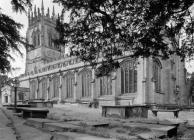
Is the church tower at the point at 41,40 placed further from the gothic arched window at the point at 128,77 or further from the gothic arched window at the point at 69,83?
the gothic arched window at the point at 128,77

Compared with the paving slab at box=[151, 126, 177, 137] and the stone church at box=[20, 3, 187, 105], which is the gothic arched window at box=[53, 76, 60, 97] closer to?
the stone church at box=[20, 3, 187, 105]

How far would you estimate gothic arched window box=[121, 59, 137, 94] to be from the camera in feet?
115

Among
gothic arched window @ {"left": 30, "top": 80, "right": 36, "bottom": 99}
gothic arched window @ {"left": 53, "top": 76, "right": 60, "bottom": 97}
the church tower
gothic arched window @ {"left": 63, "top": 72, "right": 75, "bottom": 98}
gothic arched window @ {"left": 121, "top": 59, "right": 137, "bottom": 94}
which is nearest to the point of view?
gothic arched window @ {"left": 121, "top": 59, "right": 137, "bottom": 94}

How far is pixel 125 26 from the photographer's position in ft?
26.0

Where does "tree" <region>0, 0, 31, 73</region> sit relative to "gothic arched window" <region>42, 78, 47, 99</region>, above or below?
above

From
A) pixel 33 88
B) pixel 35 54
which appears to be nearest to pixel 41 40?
pixel 35 54

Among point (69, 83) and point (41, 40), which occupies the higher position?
point (41, 40)

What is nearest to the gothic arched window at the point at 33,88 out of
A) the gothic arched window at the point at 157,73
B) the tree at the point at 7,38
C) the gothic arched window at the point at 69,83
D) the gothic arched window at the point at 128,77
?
the gothic arched window at the point at 69,83

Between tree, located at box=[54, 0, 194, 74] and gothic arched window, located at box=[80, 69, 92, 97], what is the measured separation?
110 ft

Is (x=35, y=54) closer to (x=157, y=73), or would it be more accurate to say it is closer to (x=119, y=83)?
(x=119, y=83)

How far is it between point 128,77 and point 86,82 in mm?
9658

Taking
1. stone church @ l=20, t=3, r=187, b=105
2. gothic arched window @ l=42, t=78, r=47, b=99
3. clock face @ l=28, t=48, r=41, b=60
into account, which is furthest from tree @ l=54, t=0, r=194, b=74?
clock face @ l=28, t=48, r=41, b=60

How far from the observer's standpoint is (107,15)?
24.6ft

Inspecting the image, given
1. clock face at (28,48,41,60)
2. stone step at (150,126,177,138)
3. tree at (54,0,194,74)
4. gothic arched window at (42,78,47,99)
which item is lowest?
stone step at (150,126,177,138)
